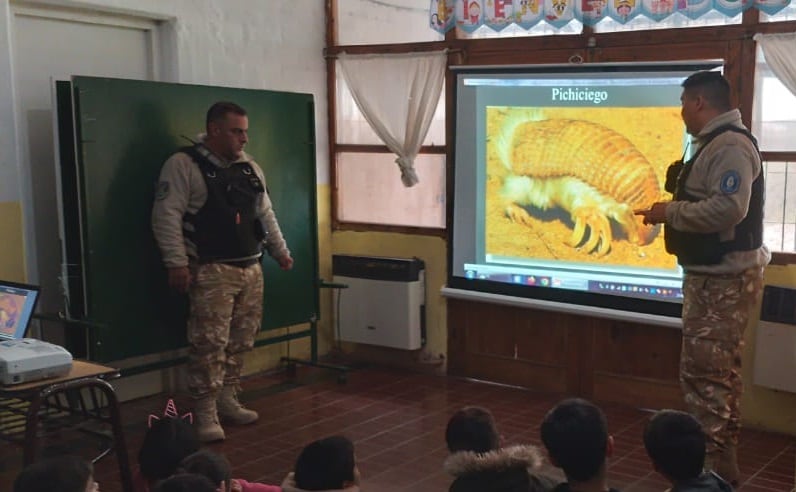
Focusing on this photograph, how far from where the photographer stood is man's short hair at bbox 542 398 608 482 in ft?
7.43

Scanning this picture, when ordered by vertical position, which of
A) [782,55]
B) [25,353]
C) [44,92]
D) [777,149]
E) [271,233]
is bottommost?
[25,353]

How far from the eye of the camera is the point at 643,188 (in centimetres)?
473

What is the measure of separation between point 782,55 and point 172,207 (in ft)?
9.57

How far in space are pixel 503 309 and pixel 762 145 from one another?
1720 mm

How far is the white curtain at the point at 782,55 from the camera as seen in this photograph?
4.21 m

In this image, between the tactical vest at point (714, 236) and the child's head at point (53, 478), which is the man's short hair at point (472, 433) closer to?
the child's head at point (53, 478)

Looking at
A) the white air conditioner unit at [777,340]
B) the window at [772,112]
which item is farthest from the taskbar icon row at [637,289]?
the window at [772,112]

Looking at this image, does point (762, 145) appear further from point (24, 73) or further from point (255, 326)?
point (24, 73)

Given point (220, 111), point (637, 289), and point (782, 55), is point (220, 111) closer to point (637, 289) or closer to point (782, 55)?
point (637, 289)

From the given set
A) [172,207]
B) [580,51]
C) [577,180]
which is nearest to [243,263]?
[172,207]

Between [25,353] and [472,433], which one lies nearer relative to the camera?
[472,433]

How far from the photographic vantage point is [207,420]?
4.47m

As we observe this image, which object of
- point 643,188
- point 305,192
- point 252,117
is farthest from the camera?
point 305,192

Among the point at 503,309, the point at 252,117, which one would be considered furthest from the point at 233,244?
the point at 503,309
